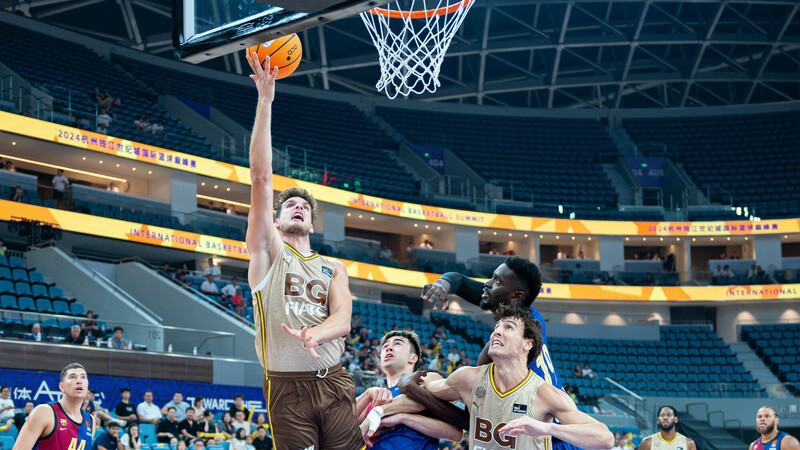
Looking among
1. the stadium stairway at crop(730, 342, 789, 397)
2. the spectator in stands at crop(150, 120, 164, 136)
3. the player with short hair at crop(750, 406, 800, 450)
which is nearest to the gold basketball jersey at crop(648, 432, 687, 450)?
the player with short hair at crop(750, 406, 800, 450)

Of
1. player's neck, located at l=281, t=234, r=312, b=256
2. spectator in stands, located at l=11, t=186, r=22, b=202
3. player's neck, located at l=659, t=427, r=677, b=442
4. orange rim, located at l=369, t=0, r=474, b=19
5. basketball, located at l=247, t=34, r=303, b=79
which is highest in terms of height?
orange rim, located at l=369, t=0, r=474, b=19

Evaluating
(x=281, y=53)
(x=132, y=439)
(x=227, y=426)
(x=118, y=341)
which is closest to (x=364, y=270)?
(x=118, y=341)

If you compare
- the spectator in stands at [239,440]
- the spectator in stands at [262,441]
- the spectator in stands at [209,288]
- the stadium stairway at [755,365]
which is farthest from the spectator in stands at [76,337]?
the stadium stairway at [755,365]

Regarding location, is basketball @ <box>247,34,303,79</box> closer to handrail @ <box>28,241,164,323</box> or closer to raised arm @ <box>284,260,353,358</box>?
raised arm @ <box>284,260,353,358</box>

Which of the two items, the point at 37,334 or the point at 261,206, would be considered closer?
the point at 261,206

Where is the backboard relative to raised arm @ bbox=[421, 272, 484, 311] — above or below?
above

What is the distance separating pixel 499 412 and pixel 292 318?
1.13 m

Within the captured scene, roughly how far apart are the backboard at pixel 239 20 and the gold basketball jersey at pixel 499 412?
2016 mm

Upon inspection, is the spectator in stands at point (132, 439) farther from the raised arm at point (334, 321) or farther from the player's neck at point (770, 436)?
the raised arm at point (334, 321)

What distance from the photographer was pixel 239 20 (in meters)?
4.89

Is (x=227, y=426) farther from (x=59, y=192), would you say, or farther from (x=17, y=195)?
(x=59, y=192)

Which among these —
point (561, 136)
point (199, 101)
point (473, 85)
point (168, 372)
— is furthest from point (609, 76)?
point (168, 372)

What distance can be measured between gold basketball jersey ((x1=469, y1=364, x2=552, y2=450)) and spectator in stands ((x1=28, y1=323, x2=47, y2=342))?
12302 mm

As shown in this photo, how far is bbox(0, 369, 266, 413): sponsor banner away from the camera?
13.9 m
